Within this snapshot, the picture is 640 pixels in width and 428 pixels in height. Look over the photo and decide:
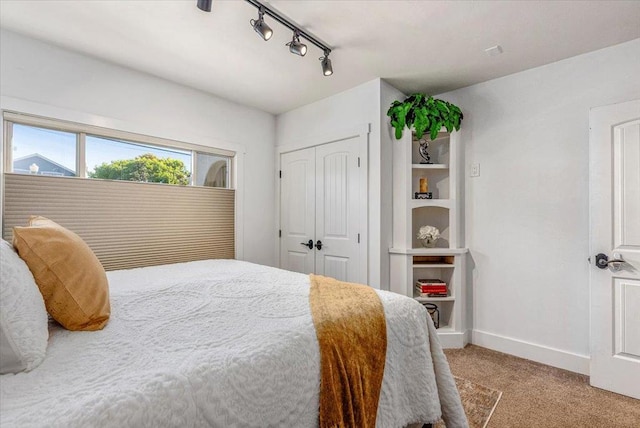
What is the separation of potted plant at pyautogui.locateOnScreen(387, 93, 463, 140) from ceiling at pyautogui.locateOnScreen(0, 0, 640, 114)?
262 mm

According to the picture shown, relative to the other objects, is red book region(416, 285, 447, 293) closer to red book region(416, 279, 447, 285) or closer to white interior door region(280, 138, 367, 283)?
red book region(416, 279, 447, 285)

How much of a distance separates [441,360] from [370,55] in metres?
2.23

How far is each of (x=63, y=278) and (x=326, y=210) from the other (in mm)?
2486

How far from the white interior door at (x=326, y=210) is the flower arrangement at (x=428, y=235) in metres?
0.56

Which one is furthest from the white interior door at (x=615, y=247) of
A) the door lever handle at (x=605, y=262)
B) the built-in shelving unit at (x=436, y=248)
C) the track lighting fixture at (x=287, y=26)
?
the track lighting fixture at (x=287, y=26)

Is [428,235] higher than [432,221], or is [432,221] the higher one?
[432,221]

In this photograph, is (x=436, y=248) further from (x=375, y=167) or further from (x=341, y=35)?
(x=341, y=35)

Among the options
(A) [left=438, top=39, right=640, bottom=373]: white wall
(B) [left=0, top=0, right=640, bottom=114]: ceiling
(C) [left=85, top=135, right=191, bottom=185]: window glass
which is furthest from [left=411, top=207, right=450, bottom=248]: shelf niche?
(C) [left=85, top=135, right=191, bottom=185]: window glass

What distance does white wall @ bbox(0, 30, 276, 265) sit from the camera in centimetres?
222

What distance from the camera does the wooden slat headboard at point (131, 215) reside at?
7.37 feet

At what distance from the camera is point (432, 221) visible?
326 cm

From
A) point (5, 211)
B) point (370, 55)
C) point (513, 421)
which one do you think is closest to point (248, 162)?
point (370, 55)

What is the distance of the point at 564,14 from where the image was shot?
6.40 ft

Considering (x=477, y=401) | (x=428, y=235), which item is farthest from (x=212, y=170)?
(x=477, y=401)
